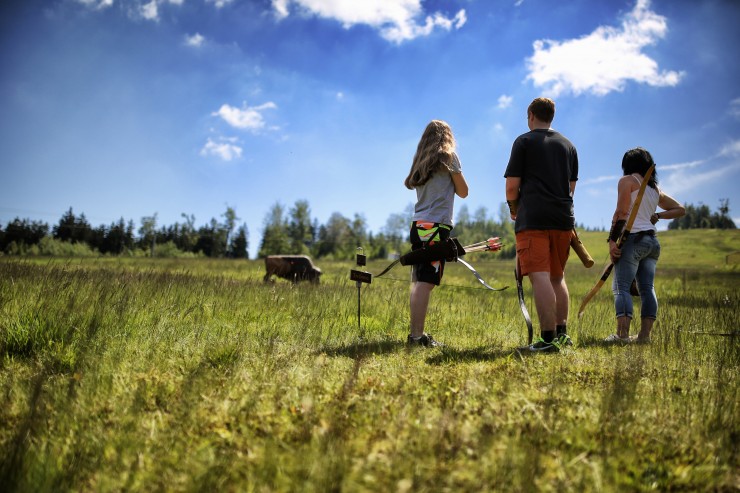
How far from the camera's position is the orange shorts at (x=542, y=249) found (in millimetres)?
3926

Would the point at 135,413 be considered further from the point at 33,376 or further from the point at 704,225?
the point at 704,225

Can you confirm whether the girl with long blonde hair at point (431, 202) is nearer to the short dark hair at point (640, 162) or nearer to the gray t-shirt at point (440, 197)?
the gray t-shirt at point (440, 197)

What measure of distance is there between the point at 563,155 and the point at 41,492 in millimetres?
4391

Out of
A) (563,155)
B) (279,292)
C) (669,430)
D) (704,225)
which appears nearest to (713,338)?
(563,155)

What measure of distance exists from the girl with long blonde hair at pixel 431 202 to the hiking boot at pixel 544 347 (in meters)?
0.89

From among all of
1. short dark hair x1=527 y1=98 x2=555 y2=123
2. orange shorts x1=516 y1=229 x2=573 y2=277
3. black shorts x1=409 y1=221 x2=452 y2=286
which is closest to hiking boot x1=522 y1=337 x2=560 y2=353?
orange shorts x1=516 y1=229 x2=573 y2=277

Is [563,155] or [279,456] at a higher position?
[563,155]

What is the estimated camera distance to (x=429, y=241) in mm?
4223

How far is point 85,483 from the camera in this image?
1817 mm

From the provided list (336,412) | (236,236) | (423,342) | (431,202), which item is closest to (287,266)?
(431,202)

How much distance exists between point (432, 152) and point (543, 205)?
1197 millimetres

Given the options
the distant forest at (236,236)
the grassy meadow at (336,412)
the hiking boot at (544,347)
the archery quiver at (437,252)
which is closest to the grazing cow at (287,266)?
the grassy meadow at (336,412)

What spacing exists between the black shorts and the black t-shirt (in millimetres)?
750

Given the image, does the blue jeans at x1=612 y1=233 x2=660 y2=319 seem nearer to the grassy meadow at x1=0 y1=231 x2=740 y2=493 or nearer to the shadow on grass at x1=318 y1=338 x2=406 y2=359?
the grassy meadow at x1=0 y1=231 x2=740 y2=493
